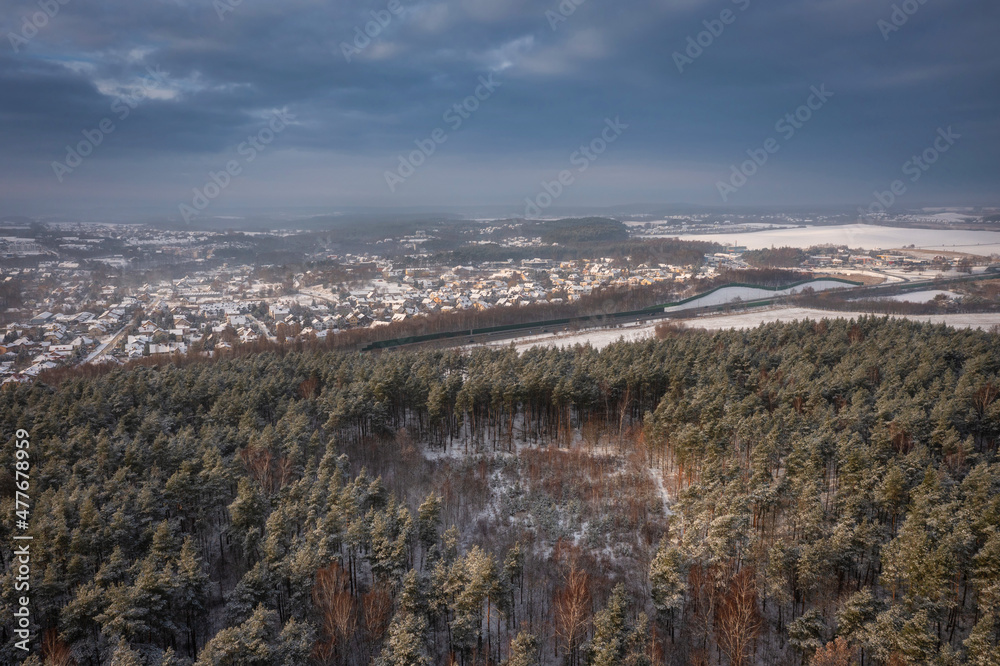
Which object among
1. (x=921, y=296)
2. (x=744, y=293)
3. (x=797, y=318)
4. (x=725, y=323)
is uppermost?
(x=744, y=293)

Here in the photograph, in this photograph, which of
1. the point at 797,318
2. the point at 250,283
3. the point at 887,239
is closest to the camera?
the point at 797,318

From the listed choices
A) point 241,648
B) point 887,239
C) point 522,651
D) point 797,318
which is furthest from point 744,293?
point 887,239

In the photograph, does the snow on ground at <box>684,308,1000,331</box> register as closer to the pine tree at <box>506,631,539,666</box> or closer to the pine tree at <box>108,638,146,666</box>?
the pine tree at <box>506,631,539,666</box>

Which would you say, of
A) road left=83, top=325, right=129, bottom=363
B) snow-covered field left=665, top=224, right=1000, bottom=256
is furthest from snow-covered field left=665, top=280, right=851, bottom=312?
road left=83, top=325, right=129, bottom=363

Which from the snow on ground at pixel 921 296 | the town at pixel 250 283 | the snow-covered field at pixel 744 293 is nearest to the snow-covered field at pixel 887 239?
the town at pixel 250 283

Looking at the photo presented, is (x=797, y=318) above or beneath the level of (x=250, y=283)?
beneath

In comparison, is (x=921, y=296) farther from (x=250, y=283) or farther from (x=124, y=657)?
(x=250, y=283)

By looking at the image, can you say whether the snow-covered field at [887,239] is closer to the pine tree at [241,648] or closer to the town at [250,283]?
the town at [250,283]
